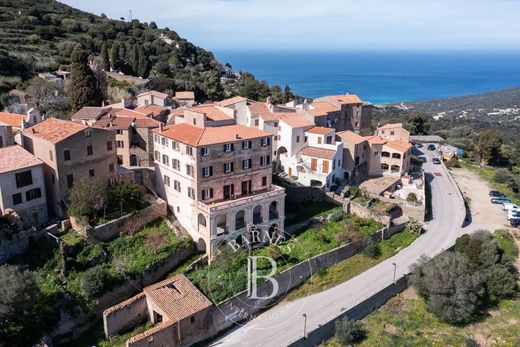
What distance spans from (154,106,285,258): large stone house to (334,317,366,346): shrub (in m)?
11.3

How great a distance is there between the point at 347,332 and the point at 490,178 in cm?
5054

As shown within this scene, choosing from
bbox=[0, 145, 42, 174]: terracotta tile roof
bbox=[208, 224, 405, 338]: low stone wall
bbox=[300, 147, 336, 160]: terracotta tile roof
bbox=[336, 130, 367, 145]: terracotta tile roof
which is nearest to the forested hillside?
bbox=[0, 145, 42, 174]: terracotta tile roof

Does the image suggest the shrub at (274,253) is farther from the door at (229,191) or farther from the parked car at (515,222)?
the parked car at (515,222)

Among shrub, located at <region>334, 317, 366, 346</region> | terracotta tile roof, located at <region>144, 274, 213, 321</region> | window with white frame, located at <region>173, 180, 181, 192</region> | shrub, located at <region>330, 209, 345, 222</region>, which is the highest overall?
window with white frame, located at <region>173, 180, 181, 192</region>

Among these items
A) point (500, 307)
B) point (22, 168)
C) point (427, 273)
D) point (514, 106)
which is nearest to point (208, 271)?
point (22, 168)

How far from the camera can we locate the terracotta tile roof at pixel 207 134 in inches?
1524

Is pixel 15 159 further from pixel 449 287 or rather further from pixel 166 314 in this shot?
pixel 449 287

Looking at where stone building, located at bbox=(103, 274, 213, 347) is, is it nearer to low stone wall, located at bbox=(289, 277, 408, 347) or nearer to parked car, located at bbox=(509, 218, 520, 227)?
low stone wall, located at bbox=(289, 277, 408, 347)

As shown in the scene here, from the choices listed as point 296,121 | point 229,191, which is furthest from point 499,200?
point 229,191

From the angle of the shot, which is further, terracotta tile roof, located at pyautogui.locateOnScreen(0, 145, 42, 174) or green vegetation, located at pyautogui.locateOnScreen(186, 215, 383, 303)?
green vegetation, located at pyautogui.locateOnScreen(186, 215, 383, 303)

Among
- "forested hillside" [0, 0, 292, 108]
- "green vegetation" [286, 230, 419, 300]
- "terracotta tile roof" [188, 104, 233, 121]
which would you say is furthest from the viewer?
"forested hillside" [0, 0, 292, 108]

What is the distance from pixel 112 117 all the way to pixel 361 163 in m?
32.3

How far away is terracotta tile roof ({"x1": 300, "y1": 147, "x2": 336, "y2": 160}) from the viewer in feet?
170

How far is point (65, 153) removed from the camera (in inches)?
1444
